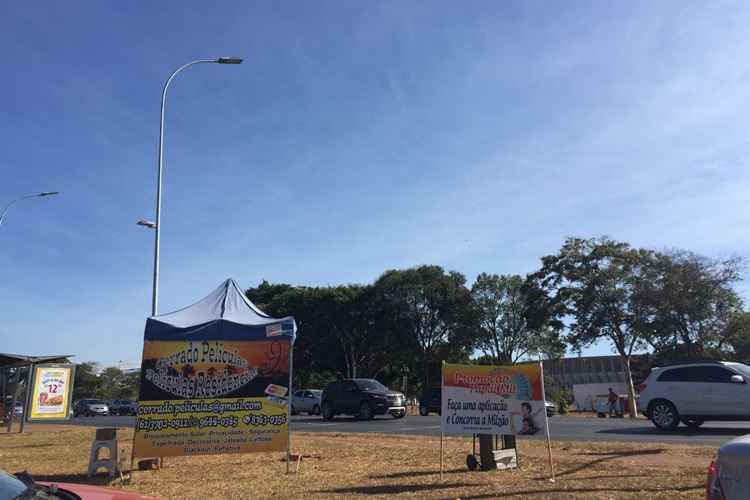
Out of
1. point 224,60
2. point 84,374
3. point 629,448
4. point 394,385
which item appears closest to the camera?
point 629,448

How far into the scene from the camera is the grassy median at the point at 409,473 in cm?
789

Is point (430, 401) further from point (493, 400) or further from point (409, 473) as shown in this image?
point (493, 400)

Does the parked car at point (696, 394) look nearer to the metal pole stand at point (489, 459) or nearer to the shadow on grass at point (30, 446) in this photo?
the metal pole stand at point (489, 459)

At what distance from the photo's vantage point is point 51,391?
2584 centimetres

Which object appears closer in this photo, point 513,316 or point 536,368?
point 536,368

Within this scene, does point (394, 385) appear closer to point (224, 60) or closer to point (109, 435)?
point (224, 60)

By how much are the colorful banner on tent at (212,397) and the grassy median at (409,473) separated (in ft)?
1.62

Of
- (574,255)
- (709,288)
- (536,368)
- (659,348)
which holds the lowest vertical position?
(536,368)

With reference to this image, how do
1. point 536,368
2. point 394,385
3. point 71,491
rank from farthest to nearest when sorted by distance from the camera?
point 394,385, point 536,368, point 71,491

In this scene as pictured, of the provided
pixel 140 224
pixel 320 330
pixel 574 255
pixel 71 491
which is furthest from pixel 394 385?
pixel 71 491

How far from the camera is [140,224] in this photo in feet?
59.9

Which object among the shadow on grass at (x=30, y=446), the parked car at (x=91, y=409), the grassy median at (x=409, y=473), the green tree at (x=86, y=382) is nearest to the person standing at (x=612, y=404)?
the grassy median at (x=409, y=473)

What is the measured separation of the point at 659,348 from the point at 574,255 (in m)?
7.02

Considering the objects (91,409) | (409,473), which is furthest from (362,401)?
(91,409)
